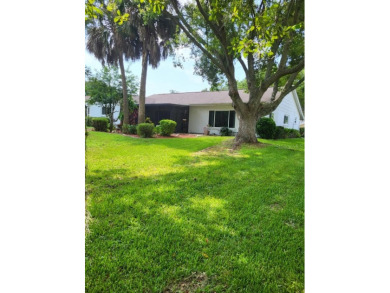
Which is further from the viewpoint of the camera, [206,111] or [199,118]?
[199,118]

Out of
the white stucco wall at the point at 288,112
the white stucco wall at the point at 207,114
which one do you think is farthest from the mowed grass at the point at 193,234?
the white stucco wall at the point at 288,112

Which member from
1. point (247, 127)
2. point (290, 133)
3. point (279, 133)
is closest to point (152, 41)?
point (247, 127)

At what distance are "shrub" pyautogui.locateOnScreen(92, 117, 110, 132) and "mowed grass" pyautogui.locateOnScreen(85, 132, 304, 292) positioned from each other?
11.0 m

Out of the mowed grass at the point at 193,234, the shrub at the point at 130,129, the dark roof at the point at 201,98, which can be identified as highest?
the dark roof at the point at 201,98

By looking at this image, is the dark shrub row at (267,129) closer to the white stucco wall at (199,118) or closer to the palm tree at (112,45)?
the white stucco wall at (199,118)

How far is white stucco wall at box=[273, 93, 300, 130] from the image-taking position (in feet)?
51.5

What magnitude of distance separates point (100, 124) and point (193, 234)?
532 inches

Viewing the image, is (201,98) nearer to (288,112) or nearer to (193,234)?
(288,112)

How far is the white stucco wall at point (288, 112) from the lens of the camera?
15.7m

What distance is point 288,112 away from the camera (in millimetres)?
17484

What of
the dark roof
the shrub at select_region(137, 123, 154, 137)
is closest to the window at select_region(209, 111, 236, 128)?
the dark roof
